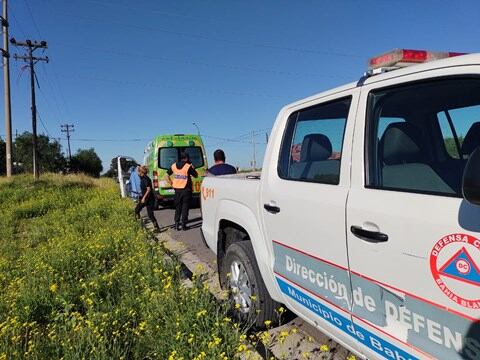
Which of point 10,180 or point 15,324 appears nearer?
point 15,324

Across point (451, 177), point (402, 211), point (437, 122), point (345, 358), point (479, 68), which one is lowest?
point (345, 358)

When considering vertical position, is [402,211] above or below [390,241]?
above

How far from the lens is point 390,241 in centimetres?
186

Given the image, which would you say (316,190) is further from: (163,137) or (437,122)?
(163,137)

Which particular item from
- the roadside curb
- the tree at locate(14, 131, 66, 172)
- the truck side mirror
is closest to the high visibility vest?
the roadside curb

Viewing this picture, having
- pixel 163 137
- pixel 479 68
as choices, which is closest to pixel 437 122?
pixel 479 68

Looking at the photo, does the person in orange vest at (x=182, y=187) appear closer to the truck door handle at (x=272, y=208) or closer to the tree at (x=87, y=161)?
the truck door handle at (x=272, y=208)

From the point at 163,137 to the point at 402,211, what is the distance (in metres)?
12.9

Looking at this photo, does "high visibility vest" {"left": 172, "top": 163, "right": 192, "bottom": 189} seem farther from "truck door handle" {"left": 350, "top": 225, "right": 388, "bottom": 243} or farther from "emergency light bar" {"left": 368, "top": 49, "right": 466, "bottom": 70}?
"truck door handle" {"left": 350, "top": 225, "right": 388, "bottom": 243}

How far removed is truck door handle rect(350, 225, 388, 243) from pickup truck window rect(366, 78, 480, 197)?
0.25 m

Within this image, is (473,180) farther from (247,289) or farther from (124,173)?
(124,173)

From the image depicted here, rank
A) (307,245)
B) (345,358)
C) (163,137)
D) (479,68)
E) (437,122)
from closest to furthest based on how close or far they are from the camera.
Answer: (479,68), (437,122), (307,245), (345,358), (163,137)

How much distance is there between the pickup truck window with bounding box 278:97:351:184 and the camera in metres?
2.50

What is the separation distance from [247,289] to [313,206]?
4.60ft
